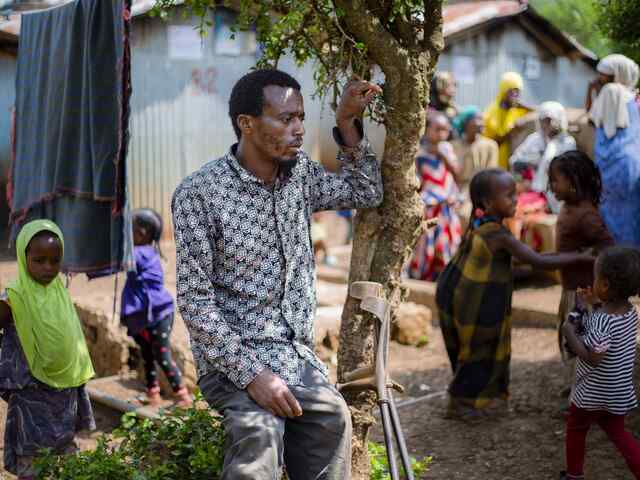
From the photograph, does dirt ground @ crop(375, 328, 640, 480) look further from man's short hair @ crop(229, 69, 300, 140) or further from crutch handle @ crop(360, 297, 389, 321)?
man's short hair @ crop(229, 69, 300, 140)

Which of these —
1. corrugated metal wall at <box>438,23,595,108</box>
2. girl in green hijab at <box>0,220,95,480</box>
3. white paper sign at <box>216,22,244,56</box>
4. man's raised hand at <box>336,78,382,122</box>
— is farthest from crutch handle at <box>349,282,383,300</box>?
corrugated metal wall at <box>438,23,595,108</box>

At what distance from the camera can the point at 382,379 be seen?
2988 mm

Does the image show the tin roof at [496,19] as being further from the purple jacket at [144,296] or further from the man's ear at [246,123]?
the man's ear at [246,123]

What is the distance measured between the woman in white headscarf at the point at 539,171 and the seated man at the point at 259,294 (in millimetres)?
4871

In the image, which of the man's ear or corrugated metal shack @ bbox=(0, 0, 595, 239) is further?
corrugated metal shack @ bbox=(0, 0, 595, 239)

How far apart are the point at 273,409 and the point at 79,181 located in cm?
211

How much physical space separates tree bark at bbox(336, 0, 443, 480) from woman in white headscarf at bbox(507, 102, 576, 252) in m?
4.19

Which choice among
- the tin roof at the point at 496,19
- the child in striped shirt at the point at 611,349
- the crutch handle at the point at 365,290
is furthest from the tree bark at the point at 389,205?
the tin roof at the point at 496,19

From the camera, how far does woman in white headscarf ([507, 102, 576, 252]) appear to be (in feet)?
25.7

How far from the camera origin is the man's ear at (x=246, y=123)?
304cm

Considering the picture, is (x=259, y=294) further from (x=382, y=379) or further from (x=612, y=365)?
(x=612, y=365)

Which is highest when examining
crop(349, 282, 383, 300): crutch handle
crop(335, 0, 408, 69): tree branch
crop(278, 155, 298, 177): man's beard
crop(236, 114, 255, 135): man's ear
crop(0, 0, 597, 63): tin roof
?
crop(0, 0, 597, 63): tin roof

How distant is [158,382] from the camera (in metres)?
6.28

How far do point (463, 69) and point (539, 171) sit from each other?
621 centimetres
